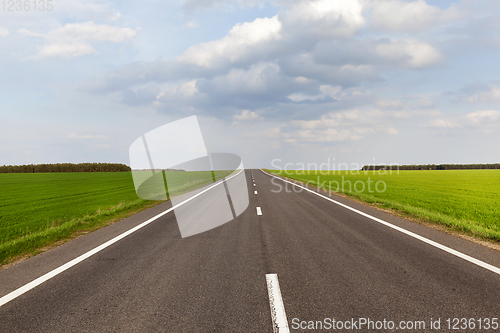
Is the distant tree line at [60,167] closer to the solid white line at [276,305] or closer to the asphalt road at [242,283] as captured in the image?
the asphalt road at [242,283]

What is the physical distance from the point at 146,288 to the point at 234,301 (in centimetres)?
142

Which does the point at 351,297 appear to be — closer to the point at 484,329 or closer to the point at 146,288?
the point at 484,329

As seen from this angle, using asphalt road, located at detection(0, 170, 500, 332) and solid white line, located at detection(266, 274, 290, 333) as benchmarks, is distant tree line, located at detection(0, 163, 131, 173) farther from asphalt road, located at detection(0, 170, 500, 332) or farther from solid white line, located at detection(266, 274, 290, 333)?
solid white line, located at detection(266, 274, 290, 333)

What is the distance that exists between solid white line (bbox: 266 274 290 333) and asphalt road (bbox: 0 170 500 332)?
7cm

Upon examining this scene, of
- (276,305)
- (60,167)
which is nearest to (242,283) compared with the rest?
(276,305)

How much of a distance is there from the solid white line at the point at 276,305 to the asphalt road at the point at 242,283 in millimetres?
69

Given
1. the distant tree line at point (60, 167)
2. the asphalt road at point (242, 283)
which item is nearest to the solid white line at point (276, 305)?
the asphalt road at point (242, 283)

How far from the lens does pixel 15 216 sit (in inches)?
508

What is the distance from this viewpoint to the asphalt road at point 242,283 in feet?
10.8

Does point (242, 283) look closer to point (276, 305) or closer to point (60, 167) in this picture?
point (276, 305)

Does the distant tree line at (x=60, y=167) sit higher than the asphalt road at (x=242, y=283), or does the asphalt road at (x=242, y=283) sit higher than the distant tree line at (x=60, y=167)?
the distant tree line at (x=60, y=167)

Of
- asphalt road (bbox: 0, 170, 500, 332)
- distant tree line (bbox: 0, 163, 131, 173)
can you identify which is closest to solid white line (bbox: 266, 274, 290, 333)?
asphalt road (bbox: 0, 170, 500, 332)

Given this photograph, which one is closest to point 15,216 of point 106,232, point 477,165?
point 106,232

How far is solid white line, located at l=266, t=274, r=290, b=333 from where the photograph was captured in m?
3.05
